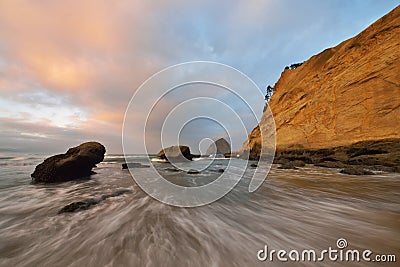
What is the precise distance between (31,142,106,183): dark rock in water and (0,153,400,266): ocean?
193 centimetres

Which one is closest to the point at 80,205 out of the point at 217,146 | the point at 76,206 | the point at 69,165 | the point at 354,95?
the point at 76,206

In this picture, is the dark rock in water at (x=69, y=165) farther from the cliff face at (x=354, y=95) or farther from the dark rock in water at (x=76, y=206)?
the cliff face at (x=354, y=95)

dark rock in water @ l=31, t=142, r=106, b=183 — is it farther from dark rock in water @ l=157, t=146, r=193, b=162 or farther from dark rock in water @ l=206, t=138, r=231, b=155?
dark rock in water @ l=157, t=146, r=193, b=162

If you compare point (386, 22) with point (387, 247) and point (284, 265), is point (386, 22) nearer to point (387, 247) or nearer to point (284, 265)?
point (387, 247)

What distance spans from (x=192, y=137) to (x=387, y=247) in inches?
214

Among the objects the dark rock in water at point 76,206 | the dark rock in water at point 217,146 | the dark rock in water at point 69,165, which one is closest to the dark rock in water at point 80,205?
the dark rock in water at point 76,206

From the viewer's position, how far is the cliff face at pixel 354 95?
36.0 ft

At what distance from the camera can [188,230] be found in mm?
2486

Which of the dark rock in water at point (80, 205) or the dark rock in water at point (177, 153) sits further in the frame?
the dark rock in water at point (177, 153)

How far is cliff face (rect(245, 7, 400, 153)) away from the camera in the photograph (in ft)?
36.0

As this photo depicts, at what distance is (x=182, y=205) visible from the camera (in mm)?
3729

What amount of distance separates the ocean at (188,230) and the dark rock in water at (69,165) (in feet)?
6.33

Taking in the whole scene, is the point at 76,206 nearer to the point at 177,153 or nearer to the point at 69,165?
the point at 69,165

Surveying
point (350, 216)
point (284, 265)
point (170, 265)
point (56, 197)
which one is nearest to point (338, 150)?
point (350, 216)
